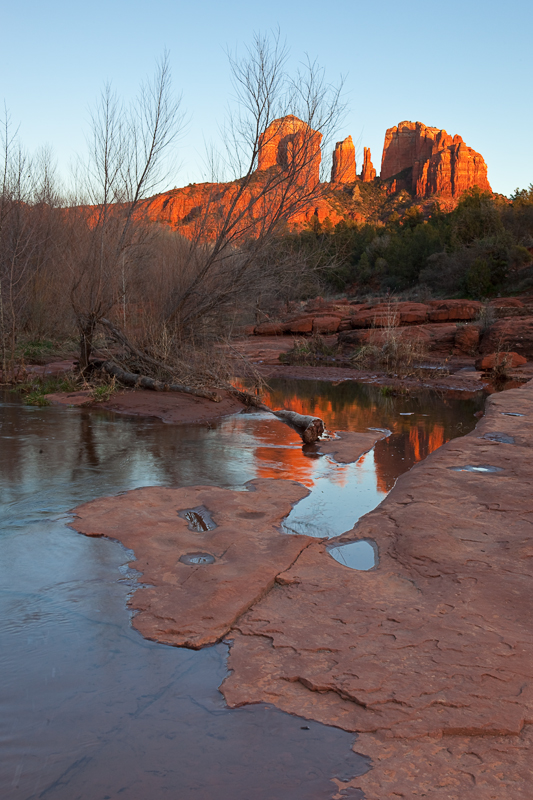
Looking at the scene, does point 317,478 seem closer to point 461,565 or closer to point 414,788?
point 461,565

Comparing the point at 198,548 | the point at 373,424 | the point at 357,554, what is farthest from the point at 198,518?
the point at 373,424

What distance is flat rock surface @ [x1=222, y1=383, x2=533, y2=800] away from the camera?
6.24 ft

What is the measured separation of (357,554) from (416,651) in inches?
47.1

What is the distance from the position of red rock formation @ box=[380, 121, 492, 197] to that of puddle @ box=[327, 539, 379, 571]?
89.3 m

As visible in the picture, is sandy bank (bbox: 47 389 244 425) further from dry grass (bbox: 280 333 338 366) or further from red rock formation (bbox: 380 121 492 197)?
red rock formation (bbox: 380 121 492 197)

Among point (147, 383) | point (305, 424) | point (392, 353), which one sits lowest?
point (305, 424)

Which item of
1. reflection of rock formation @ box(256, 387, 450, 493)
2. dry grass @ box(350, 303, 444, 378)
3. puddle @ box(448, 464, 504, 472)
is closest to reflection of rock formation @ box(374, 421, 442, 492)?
reflection of rock formation @ box(256, 387, 450, 493)

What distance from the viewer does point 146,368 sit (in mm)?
10906

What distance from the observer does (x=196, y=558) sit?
3.50 metres

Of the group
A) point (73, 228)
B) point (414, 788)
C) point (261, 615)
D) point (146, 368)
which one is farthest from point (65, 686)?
point (73, 228)

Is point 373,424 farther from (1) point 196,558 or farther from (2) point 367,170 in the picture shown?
(2) point 367,170

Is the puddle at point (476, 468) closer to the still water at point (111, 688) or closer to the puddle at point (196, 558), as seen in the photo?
the still water at point (111, 688)

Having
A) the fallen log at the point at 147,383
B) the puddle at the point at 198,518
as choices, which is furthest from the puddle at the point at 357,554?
the fallen log at the point at 147,383

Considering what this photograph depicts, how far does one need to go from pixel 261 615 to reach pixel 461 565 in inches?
48.3
